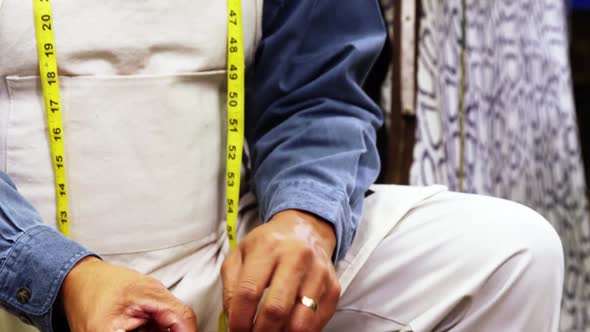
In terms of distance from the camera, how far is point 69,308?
72 cm

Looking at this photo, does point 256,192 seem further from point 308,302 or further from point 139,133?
Answer: point 308,302

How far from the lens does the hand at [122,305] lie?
67cm

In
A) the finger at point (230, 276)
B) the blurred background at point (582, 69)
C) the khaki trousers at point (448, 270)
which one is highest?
the finger at point (230, 276)

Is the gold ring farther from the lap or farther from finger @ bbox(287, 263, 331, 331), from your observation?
the lap

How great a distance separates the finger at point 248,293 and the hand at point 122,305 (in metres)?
0.05

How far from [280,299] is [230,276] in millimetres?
61

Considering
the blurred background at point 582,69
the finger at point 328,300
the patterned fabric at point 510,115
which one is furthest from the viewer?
the blurred background at point 582,69

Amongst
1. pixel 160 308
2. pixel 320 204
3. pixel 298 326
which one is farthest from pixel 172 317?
pixel 320 204

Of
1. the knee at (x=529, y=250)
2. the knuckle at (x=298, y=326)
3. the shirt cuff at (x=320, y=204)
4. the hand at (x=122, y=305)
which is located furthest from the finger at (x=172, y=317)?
the knee at (x=529, y=250)

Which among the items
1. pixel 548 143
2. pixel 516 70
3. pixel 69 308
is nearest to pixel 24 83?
pixel 69 308

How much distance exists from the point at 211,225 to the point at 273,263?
0.81 ft

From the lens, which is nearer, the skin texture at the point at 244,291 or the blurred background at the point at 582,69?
the skin texture at the point at 244,291

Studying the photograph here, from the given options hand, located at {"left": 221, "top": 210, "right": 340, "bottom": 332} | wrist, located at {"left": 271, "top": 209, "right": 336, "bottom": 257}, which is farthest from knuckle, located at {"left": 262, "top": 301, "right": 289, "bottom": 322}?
wrist, located at {"left": 271, "top": 209, "right": 336, "bottom": 257}

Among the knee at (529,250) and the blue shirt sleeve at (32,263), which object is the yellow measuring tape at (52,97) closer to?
the blue shirt sleeve at (32,263)
